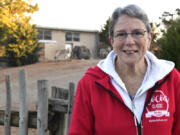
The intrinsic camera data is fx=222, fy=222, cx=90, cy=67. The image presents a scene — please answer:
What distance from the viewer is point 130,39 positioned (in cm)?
161

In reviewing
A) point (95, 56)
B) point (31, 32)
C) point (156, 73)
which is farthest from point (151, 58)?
point (95, 56)

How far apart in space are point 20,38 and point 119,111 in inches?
715

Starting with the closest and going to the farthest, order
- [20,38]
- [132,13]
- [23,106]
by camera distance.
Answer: [132,13]
[23,106]
[20,38]

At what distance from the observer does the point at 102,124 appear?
5.25 feet

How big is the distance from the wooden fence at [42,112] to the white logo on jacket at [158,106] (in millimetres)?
1107

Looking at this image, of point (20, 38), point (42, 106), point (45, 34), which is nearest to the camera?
point (42, 106)

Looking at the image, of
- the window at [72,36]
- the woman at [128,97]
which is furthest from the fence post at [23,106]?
the window at [72,36]

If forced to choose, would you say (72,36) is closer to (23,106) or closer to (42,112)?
(23,106)

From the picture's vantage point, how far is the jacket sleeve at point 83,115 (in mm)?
1626

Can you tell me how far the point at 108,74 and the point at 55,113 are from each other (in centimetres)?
130

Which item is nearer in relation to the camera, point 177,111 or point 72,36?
point 177,111

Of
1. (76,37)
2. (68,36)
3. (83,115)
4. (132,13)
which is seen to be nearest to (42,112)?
(83,115)

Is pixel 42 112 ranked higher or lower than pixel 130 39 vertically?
lower

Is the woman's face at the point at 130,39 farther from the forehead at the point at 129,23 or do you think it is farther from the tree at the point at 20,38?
the tree at the point at 20,38
